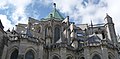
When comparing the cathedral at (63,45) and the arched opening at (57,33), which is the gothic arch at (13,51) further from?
the arched opening at (57,33)

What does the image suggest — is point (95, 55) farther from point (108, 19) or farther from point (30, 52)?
point (108, 19)

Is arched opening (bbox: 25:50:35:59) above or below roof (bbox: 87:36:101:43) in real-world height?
below

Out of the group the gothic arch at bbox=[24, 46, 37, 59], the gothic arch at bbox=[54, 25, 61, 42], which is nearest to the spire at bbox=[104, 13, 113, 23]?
the gothic arch at bbox=[54, 25, 61, 42]

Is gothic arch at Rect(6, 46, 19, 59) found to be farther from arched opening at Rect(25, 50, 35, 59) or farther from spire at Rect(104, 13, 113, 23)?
spire at Rect(104, 13, 113, 23)

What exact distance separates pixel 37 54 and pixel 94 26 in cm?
1372

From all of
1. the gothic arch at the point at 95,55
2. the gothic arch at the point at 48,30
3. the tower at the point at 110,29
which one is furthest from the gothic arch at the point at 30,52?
the tower at the point at 110,29

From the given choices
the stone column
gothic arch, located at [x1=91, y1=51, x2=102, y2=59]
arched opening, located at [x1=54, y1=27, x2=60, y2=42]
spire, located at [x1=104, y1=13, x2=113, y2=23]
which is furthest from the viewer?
arched opening, located at [x1=54, y1=27, x2=60, y2=42]

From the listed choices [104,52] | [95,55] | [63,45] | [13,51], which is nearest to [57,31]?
[63,45]

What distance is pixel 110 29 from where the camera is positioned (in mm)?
32219

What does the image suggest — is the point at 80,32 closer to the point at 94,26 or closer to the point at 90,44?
the point at 94,26

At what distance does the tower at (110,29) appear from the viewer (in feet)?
102

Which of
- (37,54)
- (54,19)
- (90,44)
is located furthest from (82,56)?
(54,19)

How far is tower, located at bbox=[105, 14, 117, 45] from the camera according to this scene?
3106cm

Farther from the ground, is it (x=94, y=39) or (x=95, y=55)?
(x=94, y=39)
